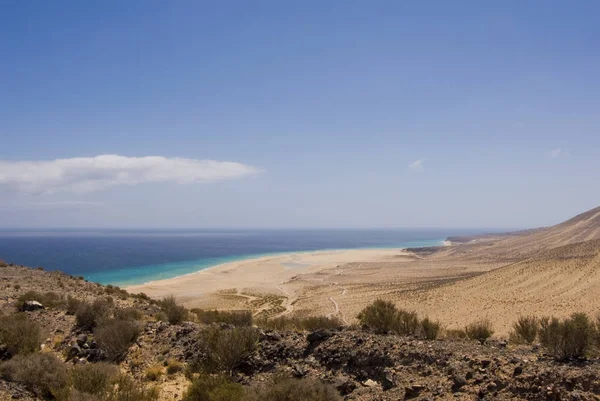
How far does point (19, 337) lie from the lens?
13.3m

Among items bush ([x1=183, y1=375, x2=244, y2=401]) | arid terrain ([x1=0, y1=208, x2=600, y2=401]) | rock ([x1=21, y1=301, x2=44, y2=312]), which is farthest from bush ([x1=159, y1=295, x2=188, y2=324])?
bush ([x1=183, y1=375, x2=244, y2=401])

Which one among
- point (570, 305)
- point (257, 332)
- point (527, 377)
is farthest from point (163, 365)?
point (570, 305)

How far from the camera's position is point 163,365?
1341 centimetres

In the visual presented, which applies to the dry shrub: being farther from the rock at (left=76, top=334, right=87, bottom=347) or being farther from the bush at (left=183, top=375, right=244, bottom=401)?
the bush at (left=183, top=375, right=244, bottom=401)

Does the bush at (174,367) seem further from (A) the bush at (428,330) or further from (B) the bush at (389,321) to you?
(A) the bush at (428,330)

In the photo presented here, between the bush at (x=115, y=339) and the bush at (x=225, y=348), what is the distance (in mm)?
2896

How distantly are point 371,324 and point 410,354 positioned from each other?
4.54 m

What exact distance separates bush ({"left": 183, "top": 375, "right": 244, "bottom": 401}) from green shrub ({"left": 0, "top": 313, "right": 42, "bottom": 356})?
6987 mm

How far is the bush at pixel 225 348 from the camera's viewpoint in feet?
39.2

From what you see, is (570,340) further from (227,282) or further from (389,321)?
(227,282)

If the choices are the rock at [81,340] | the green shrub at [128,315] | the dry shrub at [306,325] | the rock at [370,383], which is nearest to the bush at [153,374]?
the rock at [81,340]

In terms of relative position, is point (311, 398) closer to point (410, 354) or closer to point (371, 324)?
point (410, 354)

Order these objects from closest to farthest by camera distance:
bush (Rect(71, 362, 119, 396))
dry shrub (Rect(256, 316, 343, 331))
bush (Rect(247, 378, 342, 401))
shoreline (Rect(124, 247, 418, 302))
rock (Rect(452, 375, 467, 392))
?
bush (Rect(247, 378, 342, 401)), rock (Rect(452, 375, 467, 392)), bush (Rect(71, 362, 119, 396)), dry shrub (Rect(256, 316, 343, 331)), shoreline (Rect(124, 247, 418, 302))

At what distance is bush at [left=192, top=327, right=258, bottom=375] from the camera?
11961mm
